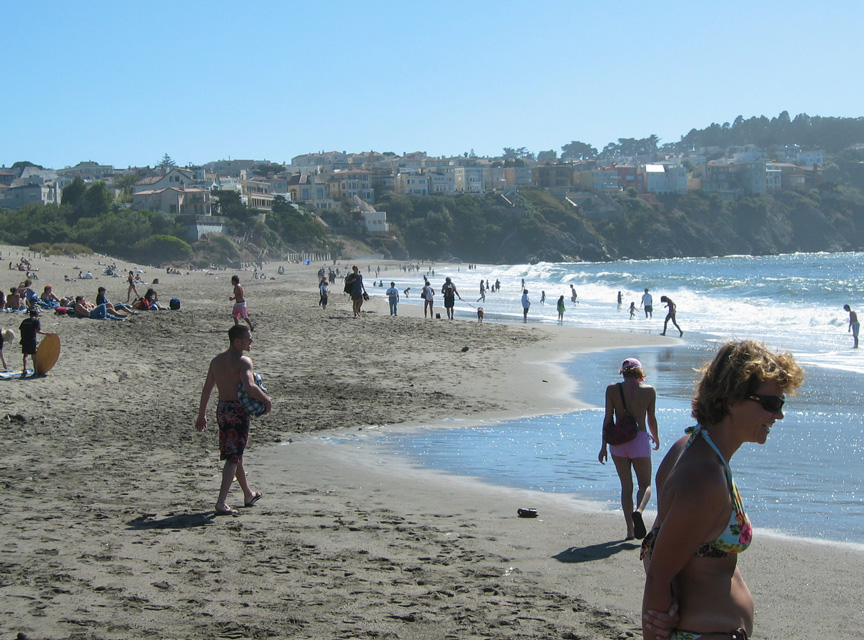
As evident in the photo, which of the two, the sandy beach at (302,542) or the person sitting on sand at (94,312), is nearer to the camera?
the sandy beach at (302,542)

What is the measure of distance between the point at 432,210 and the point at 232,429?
135m

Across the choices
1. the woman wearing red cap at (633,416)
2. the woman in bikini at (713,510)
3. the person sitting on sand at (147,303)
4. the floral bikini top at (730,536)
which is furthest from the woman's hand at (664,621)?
the person sitting on sand at (147,303)

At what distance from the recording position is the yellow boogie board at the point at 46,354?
11.6 metres

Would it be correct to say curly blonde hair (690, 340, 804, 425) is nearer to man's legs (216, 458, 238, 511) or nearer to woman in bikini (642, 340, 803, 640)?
woman in bikini (642, 340, 803, 640)

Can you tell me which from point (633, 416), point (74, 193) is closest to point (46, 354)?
point (633, 416)

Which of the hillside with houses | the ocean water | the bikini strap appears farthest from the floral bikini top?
the hillside with houses

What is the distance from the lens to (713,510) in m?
2.36

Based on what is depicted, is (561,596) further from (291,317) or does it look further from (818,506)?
(291,317)

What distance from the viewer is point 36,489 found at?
680 centimetres

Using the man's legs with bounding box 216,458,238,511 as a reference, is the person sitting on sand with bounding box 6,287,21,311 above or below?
above

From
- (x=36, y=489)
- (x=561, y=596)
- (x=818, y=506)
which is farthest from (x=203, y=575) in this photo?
(x=818, y=506)

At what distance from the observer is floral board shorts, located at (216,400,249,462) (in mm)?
6305

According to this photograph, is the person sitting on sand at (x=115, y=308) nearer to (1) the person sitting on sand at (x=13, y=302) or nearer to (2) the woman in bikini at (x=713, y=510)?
(1) the person sitting on sand at (x=13, y=302)

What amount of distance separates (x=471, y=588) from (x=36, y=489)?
3883 millimetres
